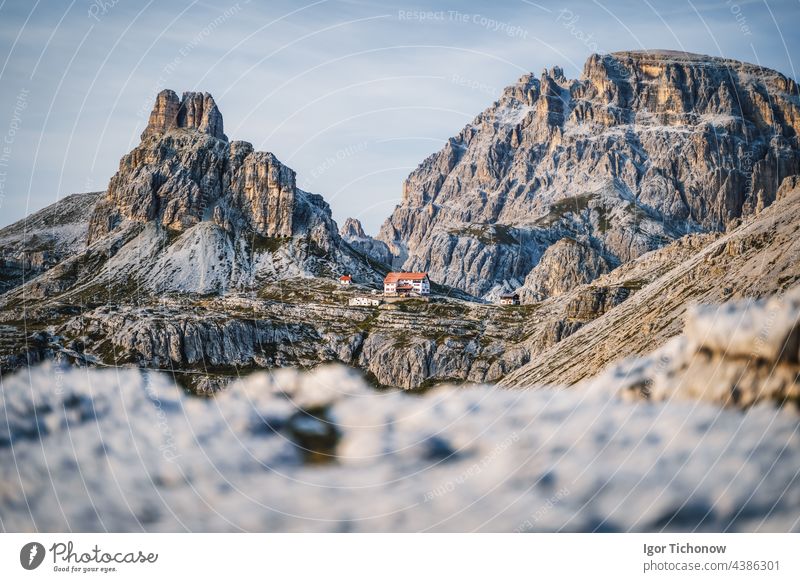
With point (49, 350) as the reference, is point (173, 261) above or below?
above

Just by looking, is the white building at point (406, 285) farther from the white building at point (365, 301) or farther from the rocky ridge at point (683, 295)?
the rocky ridge at point (683, 295)

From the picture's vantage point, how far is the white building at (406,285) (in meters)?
168

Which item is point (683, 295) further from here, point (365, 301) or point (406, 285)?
point (406, 285)

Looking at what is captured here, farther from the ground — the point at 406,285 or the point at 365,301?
the point at 406,285

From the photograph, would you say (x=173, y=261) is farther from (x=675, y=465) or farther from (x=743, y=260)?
(x=675, y=465)

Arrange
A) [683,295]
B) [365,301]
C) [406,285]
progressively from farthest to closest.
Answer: [406,285] < [365,301] < [683,295]

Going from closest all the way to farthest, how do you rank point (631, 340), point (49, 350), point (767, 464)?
1. point (767, 464)
2. point (631, 340)
3. point (49, 350)

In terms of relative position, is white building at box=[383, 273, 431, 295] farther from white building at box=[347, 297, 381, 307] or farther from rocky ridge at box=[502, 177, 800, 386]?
rocky ridge at box=[502, 177, 800, 386]

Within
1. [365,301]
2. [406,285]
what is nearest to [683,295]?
[365,301]

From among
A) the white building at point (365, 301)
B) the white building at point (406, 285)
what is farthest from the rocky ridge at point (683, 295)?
the white building at point (406, 285)

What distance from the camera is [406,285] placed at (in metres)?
171
